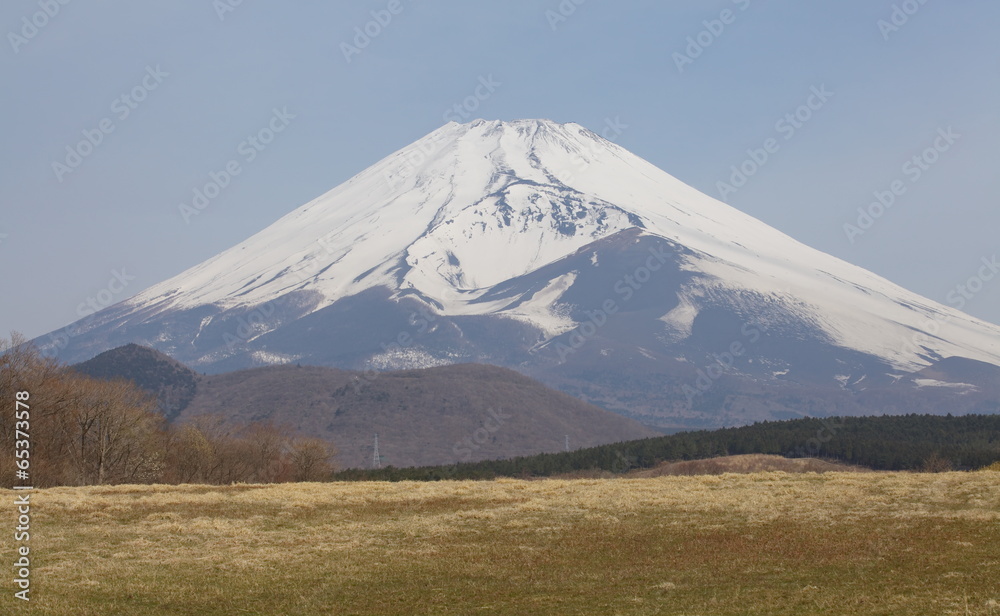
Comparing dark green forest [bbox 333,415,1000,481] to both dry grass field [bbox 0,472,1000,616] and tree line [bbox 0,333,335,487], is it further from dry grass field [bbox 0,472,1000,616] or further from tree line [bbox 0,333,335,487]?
Answer: dry grass field [bbox 0,472,1000,616]

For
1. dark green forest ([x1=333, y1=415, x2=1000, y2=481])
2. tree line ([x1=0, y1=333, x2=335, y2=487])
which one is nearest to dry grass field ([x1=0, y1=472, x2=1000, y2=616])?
tree line ([x1=0, y1=333, x2=335, y2=487])

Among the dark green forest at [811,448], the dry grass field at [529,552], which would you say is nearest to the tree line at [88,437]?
the dark green forest at [811,448]

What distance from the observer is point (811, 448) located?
99812mm

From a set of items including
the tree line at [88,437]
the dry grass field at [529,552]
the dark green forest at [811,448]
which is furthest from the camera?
the dark green forest at [811,448]

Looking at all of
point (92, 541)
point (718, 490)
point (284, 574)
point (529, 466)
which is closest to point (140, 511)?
point (92, 541)

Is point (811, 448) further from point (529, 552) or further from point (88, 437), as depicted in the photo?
point (529, 552)

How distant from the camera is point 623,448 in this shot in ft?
380

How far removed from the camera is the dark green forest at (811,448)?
290 ft

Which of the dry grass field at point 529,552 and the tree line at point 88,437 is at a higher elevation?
the tree line at point 88,437

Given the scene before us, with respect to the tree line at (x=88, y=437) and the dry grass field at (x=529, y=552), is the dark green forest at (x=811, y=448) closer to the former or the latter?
the tree line at (x=88, y=437)

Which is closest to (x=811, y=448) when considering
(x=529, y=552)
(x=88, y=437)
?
(x=88, y=437)

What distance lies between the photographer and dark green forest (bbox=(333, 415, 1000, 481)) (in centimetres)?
8838

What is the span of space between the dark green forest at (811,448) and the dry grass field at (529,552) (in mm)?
45743

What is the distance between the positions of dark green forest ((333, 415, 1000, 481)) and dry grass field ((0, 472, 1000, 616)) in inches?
1801
